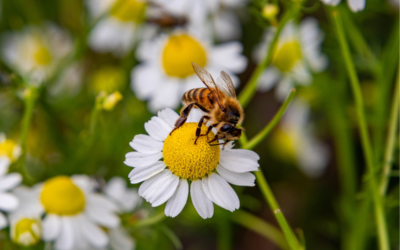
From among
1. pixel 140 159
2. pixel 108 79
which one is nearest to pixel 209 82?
pixel 140 159

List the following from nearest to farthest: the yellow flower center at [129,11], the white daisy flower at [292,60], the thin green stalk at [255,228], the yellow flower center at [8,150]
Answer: the yellow flower center at [8,150], the thin green stalk at [255,228], the white daisy flower at [292,60], the yellow flower center at [129,11]

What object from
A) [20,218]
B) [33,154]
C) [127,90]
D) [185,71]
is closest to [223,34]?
[127,90]

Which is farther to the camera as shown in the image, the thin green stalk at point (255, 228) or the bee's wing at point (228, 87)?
the thin green stalk at point (255, 228)

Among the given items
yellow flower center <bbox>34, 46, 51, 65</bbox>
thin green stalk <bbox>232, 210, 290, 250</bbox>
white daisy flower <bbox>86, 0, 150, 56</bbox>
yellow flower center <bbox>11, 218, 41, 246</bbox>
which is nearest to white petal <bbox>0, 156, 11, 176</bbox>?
yellow flower center <bbox>11, 218, 41, 246</bbox>

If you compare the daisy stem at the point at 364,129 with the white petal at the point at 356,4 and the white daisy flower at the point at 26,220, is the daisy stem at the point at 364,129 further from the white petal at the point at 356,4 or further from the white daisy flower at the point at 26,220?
the white daisy flower at the point at 26,220

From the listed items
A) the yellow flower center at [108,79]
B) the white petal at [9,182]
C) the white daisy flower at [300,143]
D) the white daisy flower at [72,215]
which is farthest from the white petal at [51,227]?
the white daisy flower at [300,143]

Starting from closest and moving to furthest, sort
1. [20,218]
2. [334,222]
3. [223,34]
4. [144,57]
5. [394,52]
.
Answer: [20,218]
[394,52]
[144,57]
[334,222]
[223,34]

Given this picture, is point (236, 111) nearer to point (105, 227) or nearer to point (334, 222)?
point (105, 227)
